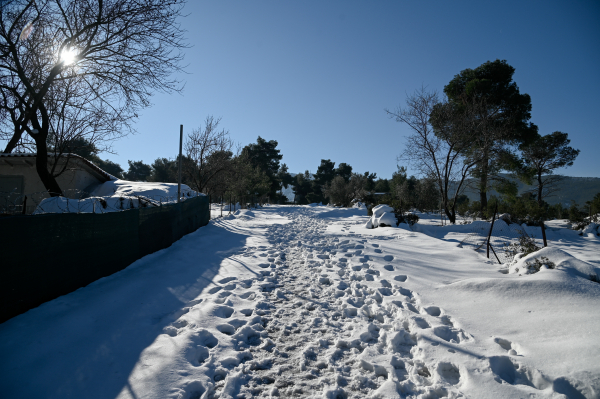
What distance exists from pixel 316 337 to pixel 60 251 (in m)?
3.55

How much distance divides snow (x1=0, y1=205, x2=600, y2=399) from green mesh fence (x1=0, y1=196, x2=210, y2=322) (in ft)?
0.64

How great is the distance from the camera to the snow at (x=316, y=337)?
2258 mm

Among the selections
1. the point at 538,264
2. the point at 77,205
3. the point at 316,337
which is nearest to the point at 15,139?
the point at 77,205

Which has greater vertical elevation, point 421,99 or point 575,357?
point 421,99

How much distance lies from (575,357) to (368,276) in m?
3.15

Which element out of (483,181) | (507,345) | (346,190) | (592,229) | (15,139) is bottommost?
(507,345)

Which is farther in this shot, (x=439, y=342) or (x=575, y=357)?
(x=439, y=342)

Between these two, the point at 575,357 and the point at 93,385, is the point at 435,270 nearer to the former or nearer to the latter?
the point at 575,357

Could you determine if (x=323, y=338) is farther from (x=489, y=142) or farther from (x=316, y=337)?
(x=489, y=142)

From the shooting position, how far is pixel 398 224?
39.0ft

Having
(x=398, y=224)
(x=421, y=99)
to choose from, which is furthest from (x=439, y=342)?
Answer: (x=421, y=99)

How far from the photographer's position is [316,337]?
312 cm

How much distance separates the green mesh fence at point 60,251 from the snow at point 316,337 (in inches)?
7.7

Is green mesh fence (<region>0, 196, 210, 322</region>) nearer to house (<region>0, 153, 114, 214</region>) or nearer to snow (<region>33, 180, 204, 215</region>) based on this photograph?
snow (<region>33, 180, 204, 215</region>)
